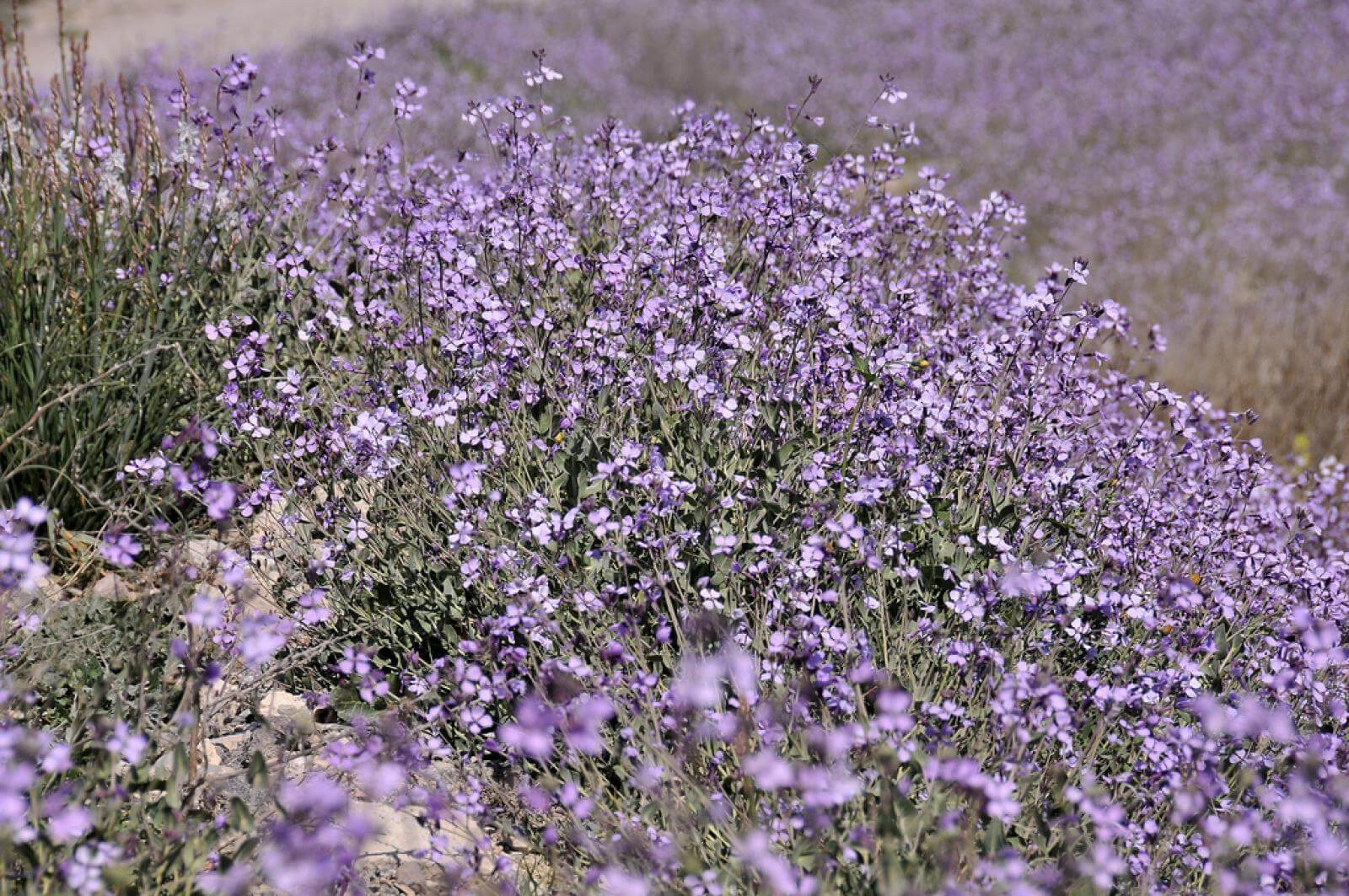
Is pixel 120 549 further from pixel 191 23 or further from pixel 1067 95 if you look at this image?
pixel 191 23

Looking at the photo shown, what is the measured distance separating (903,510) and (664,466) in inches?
26.9

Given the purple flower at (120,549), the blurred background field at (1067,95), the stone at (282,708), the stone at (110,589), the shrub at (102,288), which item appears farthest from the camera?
the blurred background field at (1067,95)

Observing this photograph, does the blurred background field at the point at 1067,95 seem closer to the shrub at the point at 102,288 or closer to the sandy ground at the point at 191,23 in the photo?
the sandy ground at the point at 191,23

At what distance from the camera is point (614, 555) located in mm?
2934

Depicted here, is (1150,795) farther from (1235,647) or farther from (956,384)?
(956,384)

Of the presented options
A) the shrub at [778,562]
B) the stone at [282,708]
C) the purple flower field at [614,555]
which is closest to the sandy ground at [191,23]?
the purple flower field at [614,555]

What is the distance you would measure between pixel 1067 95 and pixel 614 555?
483 inches

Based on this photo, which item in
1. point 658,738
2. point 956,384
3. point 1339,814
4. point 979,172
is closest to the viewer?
point 1339,814

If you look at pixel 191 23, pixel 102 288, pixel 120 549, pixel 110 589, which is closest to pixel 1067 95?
pixel 102 288

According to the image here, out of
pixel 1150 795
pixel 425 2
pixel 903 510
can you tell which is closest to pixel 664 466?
pixel 903 510

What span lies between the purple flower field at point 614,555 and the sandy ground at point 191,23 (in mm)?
11016

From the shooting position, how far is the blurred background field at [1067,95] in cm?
751

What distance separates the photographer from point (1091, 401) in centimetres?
330

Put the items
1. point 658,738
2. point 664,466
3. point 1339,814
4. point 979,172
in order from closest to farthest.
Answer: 1. point 1339,814
2. point 658,738
3. point 664,466
4. point 979,172
